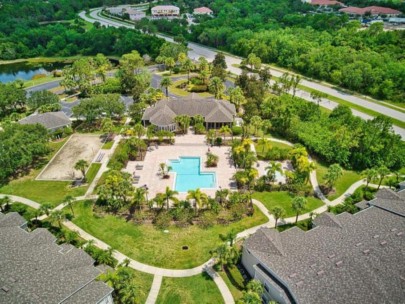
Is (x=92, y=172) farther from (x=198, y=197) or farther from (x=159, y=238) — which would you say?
(x=198, y=197)

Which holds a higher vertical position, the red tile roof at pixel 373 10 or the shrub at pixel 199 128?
the red tile roof at pixel 373 10

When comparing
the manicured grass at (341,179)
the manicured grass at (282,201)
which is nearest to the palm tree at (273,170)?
the manicured grass at (282,201)

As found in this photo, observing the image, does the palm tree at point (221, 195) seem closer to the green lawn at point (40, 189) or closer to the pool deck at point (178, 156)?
the pool deck at point (178, 156)

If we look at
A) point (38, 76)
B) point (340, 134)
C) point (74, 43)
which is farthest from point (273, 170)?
point (74, 43)

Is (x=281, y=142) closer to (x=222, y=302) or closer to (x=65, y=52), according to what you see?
(x=222, y=302)

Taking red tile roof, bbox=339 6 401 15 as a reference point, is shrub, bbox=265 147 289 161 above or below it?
below

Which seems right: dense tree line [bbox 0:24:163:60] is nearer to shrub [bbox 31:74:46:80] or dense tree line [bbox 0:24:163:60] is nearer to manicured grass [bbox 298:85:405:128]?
shrub [bbox 31:74:46:80]

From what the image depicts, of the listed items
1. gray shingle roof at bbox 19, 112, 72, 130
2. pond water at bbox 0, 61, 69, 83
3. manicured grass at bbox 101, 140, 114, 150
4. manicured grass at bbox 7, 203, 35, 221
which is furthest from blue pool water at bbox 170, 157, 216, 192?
pond water at bbox 0, 61, 69, 83
